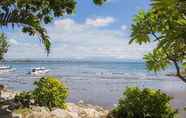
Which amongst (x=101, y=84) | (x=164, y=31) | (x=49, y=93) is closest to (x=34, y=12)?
(x=49, y=93)

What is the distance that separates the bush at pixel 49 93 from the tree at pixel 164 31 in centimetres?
641

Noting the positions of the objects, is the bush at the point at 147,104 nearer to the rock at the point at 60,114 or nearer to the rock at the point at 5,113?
the rock at the point at 60,114

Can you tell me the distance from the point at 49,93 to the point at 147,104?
3.95 metres

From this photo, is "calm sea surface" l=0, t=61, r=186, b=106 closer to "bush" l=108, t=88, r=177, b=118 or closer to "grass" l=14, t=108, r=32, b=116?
"bush" l=108, t=88, r=177, b=118

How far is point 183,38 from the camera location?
210 inches

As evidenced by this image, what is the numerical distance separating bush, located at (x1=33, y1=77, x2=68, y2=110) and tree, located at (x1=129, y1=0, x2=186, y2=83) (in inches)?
252

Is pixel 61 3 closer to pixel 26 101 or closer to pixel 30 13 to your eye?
pixel 30 13

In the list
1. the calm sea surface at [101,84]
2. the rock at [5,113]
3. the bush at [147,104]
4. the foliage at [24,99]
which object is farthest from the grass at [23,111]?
the calm sea surface at [101,84]

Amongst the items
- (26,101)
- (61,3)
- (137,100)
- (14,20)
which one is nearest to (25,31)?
(14,20)

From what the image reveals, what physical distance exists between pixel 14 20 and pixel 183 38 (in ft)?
32.7

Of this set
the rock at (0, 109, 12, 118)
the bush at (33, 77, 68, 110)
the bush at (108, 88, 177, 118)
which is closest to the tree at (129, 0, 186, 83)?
the bush at (108, 88, 177, 118)

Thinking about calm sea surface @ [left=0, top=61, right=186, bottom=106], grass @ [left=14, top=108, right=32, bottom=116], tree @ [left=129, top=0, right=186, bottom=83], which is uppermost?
tree @ [left=129, top=0, right=186, bottom=83]

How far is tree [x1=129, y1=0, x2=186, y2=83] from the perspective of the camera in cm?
524

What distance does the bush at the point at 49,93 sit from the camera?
55.3 ft
